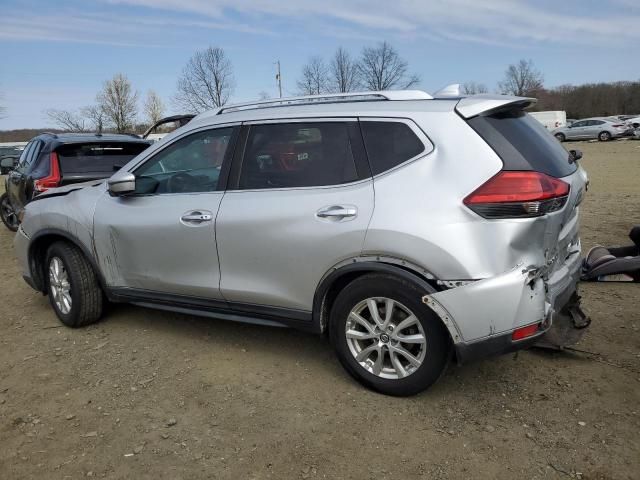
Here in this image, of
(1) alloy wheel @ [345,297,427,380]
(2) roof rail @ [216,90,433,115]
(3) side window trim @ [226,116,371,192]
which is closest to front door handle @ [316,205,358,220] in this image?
(3) side window trim @ [226,116,371,192]

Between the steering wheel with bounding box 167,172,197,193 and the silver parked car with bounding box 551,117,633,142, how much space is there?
31760mm

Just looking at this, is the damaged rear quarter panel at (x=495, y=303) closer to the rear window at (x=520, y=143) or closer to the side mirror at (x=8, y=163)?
the rear window at (x=520, y=143)

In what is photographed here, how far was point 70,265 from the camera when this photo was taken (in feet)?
14.2

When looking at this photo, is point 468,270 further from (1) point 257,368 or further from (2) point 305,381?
(1) point 257,368

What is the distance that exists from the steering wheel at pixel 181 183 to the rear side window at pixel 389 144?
1.37 metres

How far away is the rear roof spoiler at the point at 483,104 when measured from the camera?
2932mm

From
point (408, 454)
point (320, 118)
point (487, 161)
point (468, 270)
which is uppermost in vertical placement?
point (320, 118)

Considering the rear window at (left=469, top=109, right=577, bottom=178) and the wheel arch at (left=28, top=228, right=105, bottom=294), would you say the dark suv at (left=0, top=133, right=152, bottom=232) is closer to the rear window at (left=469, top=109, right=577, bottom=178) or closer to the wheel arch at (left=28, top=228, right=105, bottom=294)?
the wheel arch at (left=28, top=228, right=105, bottom=294)

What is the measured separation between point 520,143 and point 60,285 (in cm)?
375

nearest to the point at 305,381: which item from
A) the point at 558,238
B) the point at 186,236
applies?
the point at 186,236

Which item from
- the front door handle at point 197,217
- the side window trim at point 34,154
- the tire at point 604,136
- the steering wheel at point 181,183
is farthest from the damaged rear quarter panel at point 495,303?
the tire at point 604,136

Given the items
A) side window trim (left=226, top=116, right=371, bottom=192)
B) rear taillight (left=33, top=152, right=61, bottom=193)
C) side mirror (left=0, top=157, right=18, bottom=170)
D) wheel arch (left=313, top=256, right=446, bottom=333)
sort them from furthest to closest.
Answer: side mirror (left=0, top=157, right=18, bottom=170), rear taillight (left=33, top=152, right=61, bottom=193), side window trim (left=226, top=116, right=371, bottom=192), wheel arch (left=313, top=256, right=446, bottom=333)

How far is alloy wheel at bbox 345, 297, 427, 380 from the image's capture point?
301cm

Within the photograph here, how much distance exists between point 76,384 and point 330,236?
199cm
